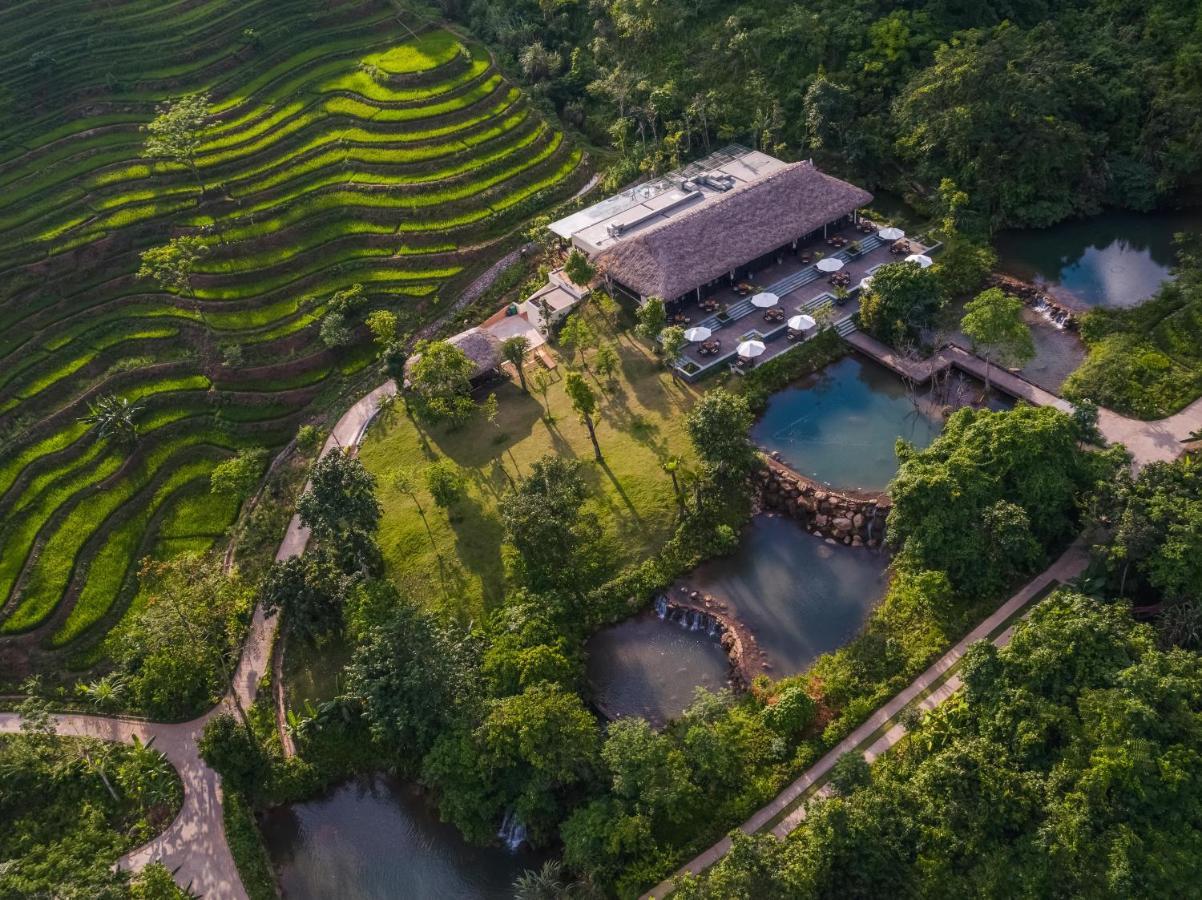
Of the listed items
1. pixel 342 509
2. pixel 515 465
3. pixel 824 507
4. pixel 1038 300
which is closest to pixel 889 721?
pixel 824 507

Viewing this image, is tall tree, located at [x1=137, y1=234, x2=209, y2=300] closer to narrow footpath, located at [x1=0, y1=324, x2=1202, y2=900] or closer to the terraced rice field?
the terraced rice field

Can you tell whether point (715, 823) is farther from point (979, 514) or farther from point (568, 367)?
point (568, 367)

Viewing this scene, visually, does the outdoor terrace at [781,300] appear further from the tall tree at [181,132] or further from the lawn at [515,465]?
the tall tree at [181,132]

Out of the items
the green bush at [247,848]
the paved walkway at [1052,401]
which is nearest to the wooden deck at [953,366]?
the paved walkway at [1052,401]

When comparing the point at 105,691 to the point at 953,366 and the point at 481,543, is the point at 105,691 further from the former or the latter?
the point at 953,366

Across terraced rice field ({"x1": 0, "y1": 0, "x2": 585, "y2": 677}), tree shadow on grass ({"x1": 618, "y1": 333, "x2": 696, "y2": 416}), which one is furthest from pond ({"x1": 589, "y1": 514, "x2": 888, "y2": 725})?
terraced rice field ({"x1": 0, "y1": 0, "x2": 585, "y2": 677})

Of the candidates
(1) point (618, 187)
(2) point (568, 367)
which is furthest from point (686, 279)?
(1) point (618, 187)
